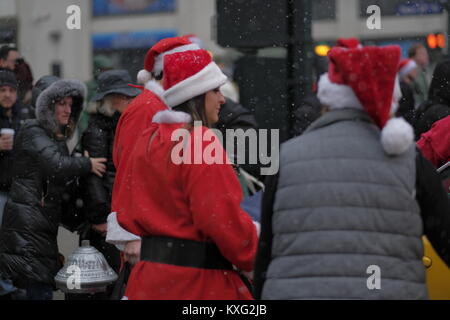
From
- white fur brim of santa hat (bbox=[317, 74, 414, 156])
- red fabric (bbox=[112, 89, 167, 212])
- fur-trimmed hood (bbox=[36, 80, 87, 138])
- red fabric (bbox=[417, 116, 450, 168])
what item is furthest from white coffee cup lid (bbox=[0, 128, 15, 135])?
white fur brim of santa hat (bbox=[317, 74, 414, 156])

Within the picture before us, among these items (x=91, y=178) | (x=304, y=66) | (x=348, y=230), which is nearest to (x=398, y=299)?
(x=348, y=230)

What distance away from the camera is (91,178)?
724 cm

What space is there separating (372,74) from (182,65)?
136 centimetres

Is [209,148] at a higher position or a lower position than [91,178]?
higher

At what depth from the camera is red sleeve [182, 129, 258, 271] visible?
409 centimetres

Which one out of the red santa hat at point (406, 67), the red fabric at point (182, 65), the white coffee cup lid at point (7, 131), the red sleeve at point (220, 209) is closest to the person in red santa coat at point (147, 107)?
the red fabric at point (182, 65)

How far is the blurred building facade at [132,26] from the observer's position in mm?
29703

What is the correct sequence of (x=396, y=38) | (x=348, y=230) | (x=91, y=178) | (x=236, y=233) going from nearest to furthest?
1. (x=348, y=230)
2. (x=236, y=233)
3. (x=91, y=178)
4. (x=396, y=38)

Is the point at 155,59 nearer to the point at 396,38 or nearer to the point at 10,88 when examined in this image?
the point at 10,88

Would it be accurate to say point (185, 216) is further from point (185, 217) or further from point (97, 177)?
point (97, 177)

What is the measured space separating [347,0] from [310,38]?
964 inches

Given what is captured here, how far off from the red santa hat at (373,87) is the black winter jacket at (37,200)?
376 cm

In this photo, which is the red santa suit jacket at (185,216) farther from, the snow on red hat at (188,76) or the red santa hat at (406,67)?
the red santa hat at (406,67)

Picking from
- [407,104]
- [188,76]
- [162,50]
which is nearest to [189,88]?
[188,76]
